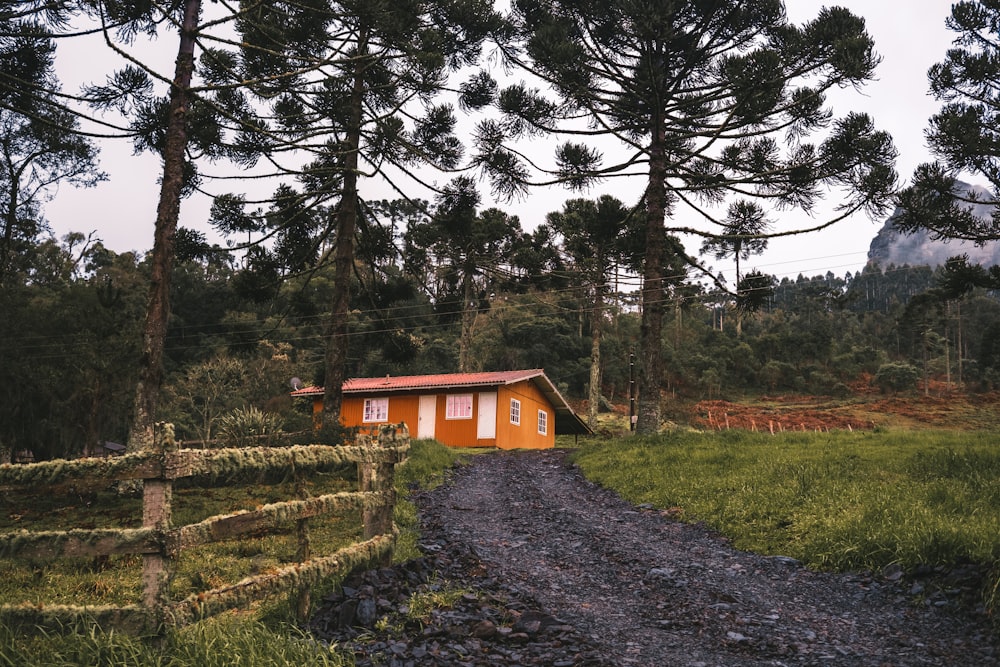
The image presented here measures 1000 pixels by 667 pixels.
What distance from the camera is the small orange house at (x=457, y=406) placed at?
97.9 feet

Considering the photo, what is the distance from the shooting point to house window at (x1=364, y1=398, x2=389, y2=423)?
104 ft

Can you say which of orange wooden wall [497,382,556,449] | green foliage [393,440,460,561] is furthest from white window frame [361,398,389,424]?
green foliage [393,440,460,561]

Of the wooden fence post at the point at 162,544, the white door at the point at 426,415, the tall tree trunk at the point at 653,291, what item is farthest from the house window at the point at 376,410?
the wooden fence post at the point at 162,544

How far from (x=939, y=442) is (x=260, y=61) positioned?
1946 cm

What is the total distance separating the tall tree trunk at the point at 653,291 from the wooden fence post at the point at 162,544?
16627mm

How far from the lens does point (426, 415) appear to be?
30.9 meters

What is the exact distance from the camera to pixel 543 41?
1919 centimetres

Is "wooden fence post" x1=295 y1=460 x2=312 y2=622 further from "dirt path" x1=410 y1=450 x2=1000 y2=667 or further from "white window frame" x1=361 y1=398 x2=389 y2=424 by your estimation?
"white window frame" x1=361 y1=398 x2=389 y2=424

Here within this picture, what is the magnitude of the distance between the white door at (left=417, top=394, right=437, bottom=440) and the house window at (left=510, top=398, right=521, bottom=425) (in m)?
3.35

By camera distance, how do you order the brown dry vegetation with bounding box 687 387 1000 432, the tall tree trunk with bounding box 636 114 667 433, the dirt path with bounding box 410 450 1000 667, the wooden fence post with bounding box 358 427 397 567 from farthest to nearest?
the brown dry vegetation with bounding box 687 387 1000 432
the tall tree trunk with bounding box 636 114 667 433
the wooden fence post with bounding box 358 427 397 567
the dirt path with bounding box 410 450 1000 667

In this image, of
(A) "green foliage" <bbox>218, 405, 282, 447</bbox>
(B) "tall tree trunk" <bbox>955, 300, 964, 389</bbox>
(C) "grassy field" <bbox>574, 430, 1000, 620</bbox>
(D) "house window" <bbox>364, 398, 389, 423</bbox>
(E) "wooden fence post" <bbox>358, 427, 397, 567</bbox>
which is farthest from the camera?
(B) "tall tree trunk" <bbox>955, 300, 964, 389</bbox>

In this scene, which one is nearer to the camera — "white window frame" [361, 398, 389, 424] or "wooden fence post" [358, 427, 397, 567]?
"wooden fence post" [358, 427, 397, 567]

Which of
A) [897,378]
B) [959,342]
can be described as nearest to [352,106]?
[897,378]

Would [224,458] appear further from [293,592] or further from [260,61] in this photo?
[260,61]
